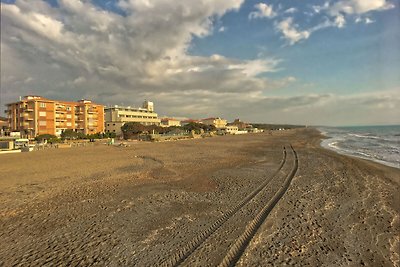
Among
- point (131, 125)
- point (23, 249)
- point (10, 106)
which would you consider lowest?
point (23, 249)

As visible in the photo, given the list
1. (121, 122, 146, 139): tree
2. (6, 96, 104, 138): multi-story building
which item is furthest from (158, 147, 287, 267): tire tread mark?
(6, 96, 104, 138): multi-story building

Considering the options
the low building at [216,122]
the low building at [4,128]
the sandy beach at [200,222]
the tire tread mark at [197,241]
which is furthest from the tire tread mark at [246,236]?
the low building at [216,122]

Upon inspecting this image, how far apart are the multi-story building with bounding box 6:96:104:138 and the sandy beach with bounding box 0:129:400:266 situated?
58468mm

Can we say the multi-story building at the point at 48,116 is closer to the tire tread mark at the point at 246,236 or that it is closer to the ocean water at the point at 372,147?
the ocean water at the point at 372,147

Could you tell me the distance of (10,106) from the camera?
6669 centimetres

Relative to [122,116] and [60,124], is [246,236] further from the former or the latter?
[122,116]

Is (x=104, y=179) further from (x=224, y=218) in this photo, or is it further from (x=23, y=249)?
(x=224, y=218)

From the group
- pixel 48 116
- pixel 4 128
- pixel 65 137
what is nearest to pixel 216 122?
pixel 48 116

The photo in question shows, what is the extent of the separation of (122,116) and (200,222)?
88.6 meters

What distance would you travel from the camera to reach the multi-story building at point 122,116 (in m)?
85.2

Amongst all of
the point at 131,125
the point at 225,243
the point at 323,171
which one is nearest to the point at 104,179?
the point at 225,243

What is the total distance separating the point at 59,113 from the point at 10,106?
47.1 ft

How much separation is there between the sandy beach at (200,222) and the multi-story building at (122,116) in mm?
73258

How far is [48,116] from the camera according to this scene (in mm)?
63469
